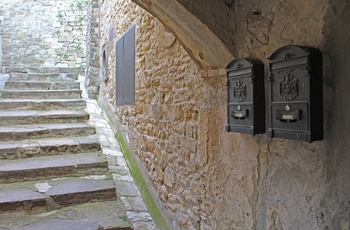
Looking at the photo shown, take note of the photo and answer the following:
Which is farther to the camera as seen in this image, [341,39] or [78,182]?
[78,182]

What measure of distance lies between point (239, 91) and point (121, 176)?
7.89 feet

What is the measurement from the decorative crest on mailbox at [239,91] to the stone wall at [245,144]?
0.15 metres

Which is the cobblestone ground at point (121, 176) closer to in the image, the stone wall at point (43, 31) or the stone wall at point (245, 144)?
the stone wall at point (245, 144)

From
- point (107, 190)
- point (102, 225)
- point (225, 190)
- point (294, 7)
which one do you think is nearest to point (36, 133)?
point (107, 190)

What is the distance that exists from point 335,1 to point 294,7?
0.21 meters

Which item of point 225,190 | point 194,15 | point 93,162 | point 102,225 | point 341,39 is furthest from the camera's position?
point 93,162

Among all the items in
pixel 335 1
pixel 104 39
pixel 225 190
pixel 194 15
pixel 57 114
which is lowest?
pixel 225 190

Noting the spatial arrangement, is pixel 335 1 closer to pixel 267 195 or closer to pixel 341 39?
pixel 341 39

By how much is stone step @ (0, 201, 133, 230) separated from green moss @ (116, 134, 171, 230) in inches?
12.0

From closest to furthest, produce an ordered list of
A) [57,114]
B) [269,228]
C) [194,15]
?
[269,228] → [194,15] → [57,114]

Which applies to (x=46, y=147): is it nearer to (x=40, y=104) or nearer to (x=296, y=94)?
(x=40, y=104)

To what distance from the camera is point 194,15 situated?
165 centimetres

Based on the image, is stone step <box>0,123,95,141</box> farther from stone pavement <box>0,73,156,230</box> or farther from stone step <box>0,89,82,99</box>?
stone step <box>0,89,82,99</box>

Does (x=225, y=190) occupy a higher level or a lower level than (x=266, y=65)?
lower
